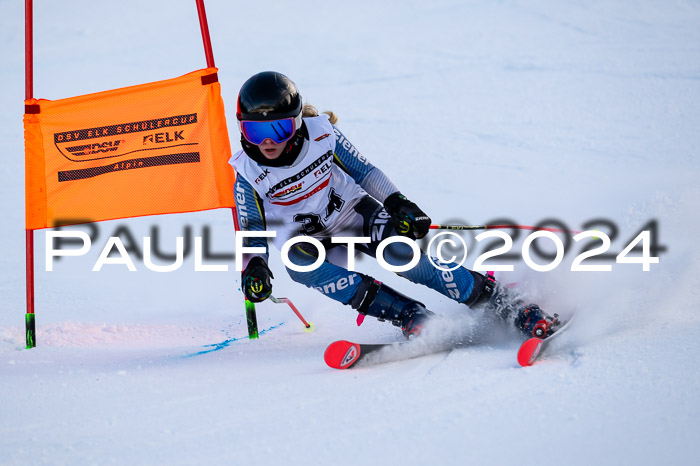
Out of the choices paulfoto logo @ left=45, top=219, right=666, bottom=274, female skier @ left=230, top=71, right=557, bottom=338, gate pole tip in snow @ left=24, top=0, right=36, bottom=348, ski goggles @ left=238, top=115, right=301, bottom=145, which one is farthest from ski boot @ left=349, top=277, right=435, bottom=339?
gate pole tip in snow @ left=24, top=0, right=36, bottom=348

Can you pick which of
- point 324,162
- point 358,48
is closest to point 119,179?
point 324,162

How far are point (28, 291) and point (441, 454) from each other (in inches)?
105

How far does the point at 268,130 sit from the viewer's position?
286 centimetres

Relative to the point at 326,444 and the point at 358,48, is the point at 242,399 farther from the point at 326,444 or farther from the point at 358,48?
the point at 358,48

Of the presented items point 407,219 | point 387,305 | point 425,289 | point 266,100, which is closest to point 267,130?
point 266,100

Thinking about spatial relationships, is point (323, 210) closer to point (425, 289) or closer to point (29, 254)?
point (425, 289)

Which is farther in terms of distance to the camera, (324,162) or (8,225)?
(8,225)

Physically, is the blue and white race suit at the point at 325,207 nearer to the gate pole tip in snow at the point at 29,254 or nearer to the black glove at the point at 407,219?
the black glove at the point at 407,219

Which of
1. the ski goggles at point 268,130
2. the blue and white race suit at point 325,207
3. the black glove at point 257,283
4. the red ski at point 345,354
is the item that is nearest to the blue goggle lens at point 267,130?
the ski goggles at point 268,130

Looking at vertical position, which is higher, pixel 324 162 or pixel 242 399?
pixel 324 162

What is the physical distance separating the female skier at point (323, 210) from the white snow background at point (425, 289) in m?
0.17

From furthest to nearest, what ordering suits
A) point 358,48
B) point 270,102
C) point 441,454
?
point 358,48 < point 270,102 < point 441,454

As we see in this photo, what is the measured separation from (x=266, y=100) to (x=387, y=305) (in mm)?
1065

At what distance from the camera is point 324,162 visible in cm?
314
